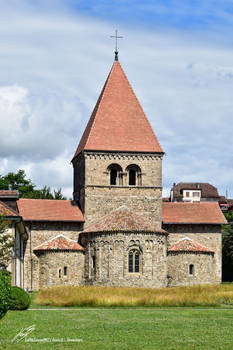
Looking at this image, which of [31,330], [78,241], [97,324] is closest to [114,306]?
[97,324]

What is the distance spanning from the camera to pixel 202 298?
30.1 m

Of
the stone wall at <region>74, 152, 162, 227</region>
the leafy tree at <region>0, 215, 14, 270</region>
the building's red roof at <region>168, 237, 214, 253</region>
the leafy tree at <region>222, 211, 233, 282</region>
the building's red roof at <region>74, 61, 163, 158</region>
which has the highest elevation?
the building's red roof at <region>74, 61, 163, 158</region>

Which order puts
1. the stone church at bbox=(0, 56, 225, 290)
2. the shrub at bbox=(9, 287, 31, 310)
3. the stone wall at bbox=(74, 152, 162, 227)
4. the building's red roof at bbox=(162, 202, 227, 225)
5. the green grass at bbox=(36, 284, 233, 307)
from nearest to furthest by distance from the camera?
the shrub at bbox=(9, 287, 31, 310) < the green grass at bbox=(36, 284, 233, 307) < the stone church at bbox=(0, 56, 225, 290) < the stone wall at bbox=(74, 152, 162, 227) < the building's red roof at bbox=(162, 202, 227, 225)

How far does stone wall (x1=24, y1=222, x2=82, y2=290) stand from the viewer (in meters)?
47.6

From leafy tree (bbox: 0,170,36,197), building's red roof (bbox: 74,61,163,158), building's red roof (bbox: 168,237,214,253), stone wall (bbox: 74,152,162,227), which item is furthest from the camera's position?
leafy tree (bbox: 0,170,36,197)

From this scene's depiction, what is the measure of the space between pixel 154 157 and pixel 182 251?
8164 mm

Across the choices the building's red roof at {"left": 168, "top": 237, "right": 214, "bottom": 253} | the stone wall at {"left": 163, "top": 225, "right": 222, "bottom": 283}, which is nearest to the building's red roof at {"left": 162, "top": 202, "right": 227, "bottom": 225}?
the stone wall at {"left": 163, "top": 225, "right": 222, "bottom": 283}

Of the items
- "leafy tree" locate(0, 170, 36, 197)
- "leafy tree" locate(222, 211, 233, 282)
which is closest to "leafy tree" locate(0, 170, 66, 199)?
"leafy tree" locate(0, 170, 36, 197)

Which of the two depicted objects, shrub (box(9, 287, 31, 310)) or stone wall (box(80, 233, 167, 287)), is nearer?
shrub (box(9, 287, 31, 310))

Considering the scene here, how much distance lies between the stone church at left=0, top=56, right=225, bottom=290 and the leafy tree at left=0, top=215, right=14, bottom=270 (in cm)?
810

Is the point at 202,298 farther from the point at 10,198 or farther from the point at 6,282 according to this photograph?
the point at 10,198

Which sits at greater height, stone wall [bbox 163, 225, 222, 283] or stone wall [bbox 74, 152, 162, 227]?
stone wall [bbox 74, 152, 162, 227]

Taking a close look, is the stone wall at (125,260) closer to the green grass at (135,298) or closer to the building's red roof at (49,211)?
the building's red roof at (49,211)

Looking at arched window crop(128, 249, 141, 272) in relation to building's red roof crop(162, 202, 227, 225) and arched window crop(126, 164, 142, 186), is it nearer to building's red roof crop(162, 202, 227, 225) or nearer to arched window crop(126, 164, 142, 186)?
building's red roof crop(162, 202, 227, 225)
